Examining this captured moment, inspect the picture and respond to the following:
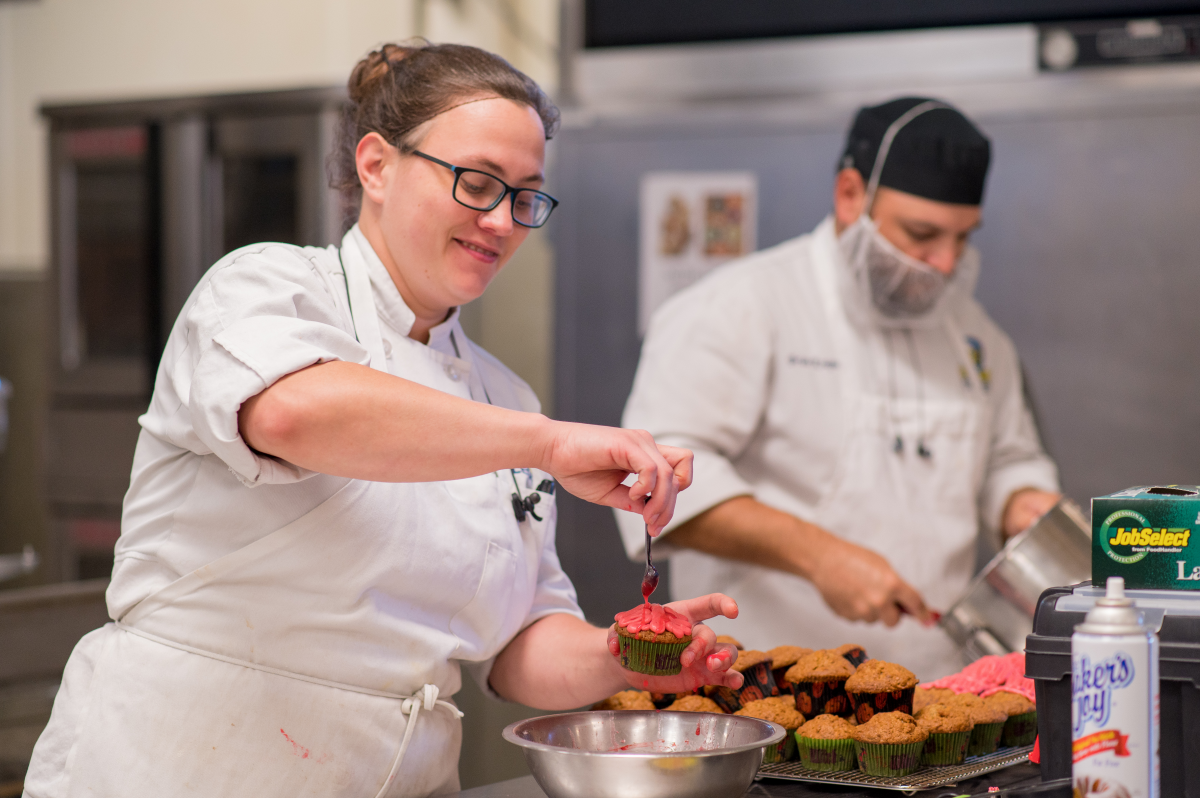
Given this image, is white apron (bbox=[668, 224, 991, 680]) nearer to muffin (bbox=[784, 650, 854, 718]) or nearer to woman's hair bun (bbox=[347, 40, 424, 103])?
muffin (bbox=[784, 650, 854, 718])

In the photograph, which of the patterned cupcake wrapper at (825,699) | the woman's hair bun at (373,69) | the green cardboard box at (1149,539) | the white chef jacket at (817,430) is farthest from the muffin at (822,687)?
the woman's hair bun at (373,69)

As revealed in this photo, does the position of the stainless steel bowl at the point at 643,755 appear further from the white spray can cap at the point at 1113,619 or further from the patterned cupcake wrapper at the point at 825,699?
the white spray can cap at the point at 1113,619

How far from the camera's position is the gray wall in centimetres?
271

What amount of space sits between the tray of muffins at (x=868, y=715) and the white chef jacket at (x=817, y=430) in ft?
2.28

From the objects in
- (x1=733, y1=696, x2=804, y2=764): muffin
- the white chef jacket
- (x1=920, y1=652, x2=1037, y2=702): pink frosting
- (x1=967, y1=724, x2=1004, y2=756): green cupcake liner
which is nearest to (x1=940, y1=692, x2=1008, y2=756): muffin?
(x1=967, y1=724, x2=1004, y2=756): green cupcake liner

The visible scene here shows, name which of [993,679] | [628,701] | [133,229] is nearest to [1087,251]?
[993,679]

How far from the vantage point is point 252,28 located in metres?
4.19

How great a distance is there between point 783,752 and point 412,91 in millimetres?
949

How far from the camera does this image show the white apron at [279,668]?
136cm

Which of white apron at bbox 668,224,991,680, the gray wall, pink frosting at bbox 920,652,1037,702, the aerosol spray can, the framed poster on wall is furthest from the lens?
the framed poster on wall

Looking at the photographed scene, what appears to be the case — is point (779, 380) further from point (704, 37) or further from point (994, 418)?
point (704, 37)

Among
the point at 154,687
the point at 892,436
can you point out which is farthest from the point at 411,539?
the point at 892,436

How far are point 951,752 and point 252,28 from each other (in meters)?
3.64

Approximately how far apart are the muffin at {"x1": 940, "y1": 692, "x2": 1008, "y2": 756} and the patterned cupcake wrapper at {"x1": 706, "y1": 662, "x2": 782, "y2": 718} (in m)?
0.23
